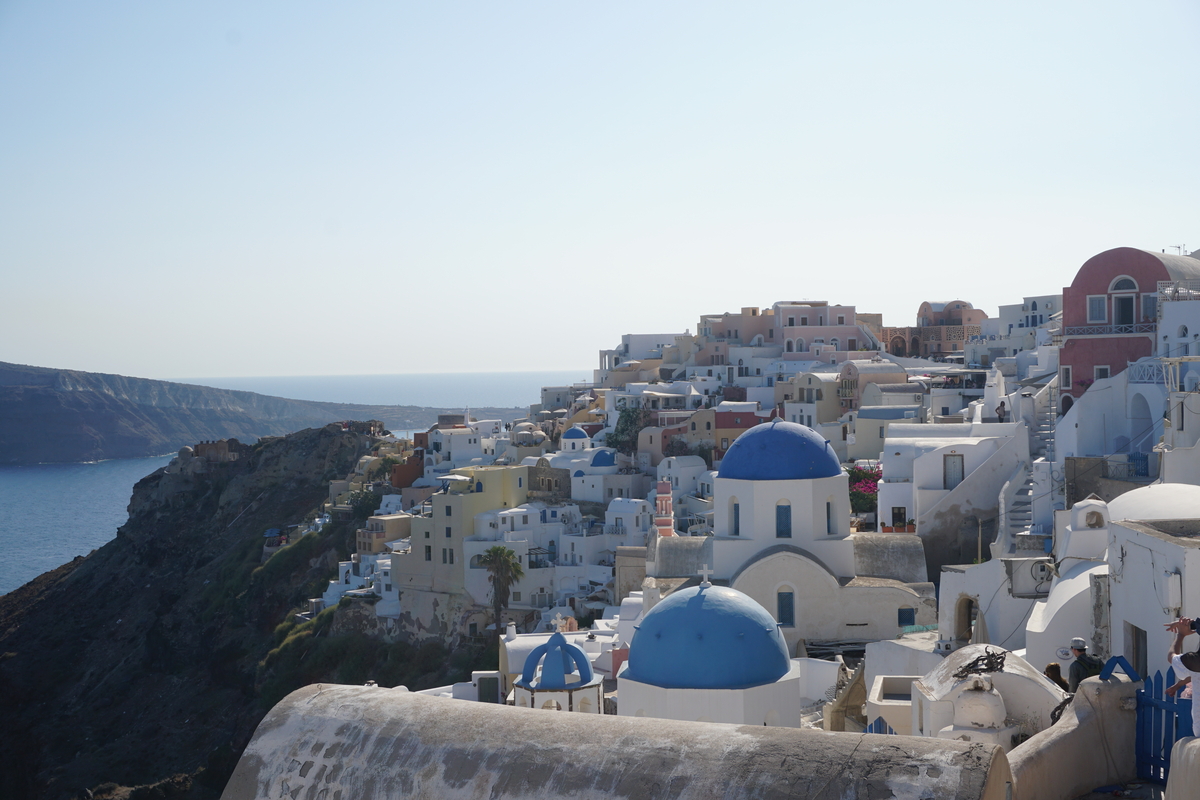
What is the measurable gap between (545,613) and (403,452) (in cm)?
2348

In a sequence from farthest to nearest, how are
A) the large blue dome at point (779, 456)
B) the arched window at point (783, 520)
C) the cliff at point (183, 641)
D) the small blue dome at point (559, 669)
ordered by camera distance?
the cliff at point (183, 641) < the arched window at point (783, 520) < the large blue dome at point (779, 456) < the small blue dome at point (559, 669)

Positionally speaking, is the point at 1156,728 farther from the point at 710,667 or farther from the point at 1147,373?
the point at 1147,373

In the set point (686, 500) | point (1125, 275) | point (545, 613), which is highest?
point (1125, 275)

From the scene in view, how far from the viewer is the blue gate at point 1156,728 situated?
663cm

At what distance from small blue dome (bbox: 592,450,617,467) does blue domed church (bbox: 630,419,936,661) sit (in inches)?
871

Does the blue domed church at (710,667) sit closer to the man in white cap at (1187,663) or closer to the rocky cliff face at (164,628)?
the man in white cap at (1187,663)

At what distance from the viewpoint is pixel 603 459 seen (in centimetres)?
4328

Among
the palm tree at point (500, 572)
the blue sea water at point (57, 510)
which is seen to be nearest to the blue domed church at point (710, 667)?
the palm tree at point (500, 572)

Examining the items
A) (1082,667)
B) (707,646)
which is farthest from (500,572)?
(1082,667)

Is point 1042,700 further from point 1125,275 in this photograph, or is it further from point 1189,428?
point 1125,275

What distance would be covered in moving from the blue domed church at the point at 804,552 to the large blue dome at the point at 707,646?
5964mm

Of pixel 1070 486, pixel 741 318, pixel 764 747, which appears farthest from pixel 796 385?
pixel 764 747

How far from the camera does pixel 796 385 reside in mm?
43719

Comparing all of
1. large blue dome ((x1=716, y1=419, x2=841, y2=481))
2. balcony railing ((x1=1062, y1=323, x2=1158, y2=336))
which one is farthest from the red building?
large blue dome ((x1=716, y1=419, x2=841, y2=481))
